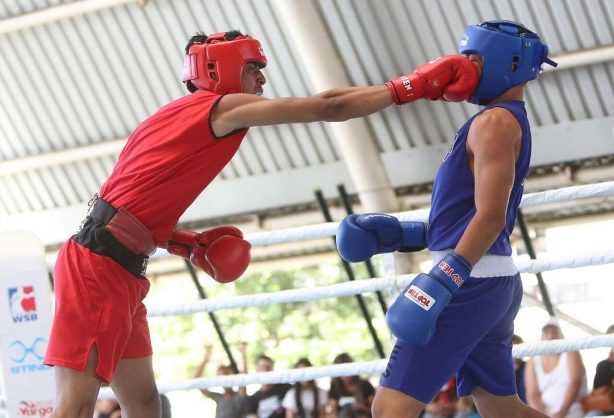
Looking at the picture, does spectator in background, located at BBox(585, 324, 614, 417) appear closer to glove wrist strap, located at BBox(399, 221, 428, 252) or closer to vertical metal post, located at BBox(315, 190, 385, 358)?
vertical metal post, located at BBox(315, 190, 385, 358)

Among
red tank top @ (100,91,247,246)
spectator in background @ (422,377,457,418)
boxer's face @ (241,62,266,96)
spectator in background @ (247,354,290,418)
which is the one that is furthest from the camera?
spectator in background @ (247,354,290,418)

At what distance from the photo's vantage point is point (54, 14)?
8891mm

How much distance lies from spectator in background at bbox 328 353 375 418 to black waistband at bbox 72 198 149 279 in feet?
7.44

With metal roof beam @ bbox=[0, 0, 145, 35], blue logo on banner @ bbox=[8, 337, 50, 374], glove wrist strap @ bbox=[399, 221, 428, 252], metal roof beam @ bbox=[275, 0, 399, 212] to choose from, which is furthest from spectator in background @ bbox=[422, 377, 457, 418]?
metal roof beam @ bbox=[0, 0, 145, 35]

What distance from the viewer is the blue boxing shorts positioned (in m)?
2.79

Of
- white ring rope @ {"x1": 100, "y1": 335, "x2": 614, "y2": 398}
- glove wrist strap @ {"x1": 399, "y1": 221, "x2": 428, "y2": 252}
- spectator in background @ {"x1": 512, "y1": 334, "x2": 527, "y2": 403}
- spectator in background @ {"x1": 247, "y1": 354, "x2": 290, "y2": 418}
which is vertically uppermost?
glove wrist strap @ {"x1": 399, "y1": 221, "x2": 428, "y2": 252}

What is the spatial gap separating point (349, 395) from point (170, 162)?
8.34ft

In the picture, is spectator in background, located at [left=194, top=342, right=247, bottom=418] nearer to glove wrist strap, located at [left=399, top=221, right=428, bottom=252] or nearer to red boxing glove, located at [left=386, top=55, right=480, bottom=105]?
glove wrist strap, located at [left=399, top=221, right=428, bottom=252]

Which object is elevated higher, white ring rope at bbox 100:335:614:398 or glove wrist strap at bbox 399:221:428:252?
glove wrist strap at bbox 399:221:428:252

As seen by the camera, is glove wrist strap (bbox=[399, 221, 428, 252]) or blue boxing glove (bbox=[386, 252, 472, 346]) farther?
glove wrist strap (bbox=[399, 221, 428, 252])

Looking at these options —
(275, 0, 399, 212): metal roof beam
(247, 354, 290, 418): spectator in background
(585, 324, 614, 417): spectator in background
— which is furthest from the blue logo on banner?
(275, 0, 399, 212): metal roof beam

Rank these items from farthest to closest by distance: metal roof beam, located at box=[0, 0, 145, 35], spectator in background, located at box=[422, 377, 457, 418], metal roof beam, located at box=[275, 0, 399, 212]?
1. metal roof beam, located at box=[0, 0, 145, 35]
2. metal roof beam, located at box=[275, 0, 399, 212]
3. spectator in background, located at box=[422, 377, 457, 418]

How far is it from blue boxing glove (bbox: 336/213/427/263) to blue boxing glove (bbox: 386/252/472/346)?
41cm

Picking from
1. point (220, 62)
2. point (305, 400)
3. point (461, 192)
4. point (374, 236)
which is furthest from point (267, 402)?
point (461, 192)
